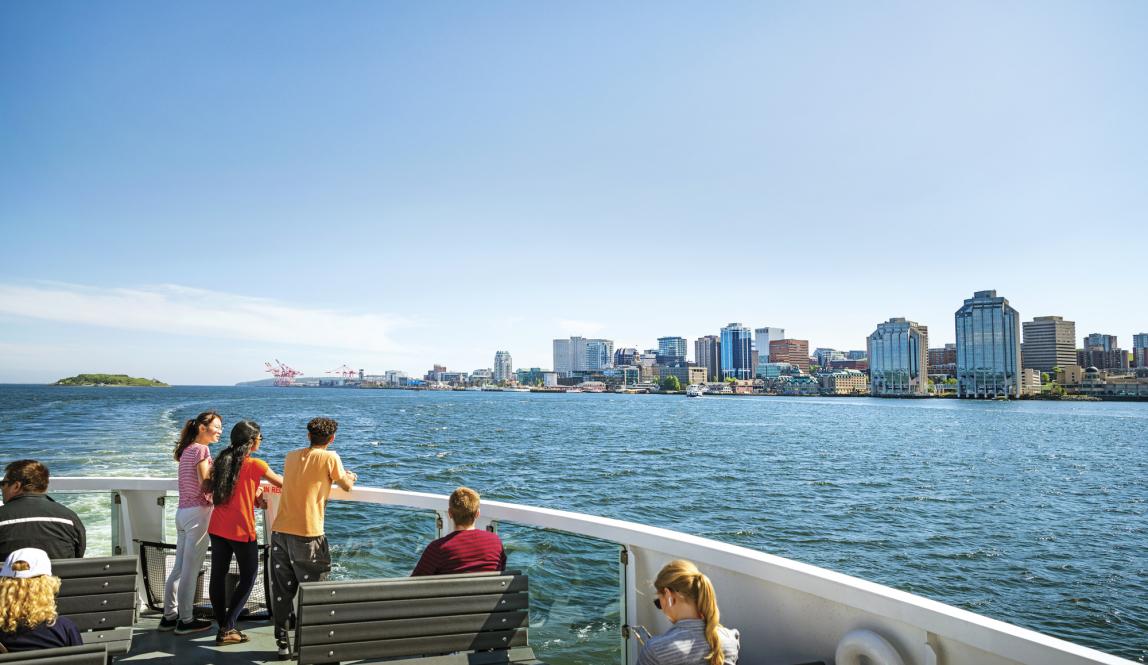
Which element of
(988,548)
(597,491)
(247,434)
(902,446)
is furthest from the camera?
(902,446)

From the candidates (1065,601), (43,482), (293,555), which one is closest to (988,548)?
(1065,601)

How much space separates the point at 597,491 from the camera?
886 inches

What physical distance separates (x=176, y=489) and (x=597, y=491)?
18.2 m

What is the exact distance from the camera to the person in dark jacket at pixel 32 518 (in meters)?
3.43

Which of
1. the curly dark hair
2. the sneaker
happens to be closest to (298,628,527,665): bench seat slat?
the curly dark hair

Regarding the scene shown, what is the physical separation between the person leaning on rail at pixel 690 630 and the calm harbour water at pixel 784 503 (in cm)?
115

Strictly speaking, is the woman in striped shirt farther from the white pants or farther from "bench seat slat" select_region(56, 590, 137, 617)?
"bench seat slat" select_region(56, 590, 137, 617)

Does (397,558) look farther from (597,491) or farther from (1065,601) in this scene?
(597,491)

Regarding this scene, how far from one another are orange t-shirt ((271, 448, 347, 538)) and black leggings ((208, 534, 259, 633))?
0.47 m

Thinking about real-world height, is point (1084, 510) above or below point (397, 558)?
below

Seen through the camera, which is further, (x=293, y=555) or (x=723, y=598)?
(x=293, y=555)

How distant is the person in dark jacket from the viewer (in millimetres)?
3430

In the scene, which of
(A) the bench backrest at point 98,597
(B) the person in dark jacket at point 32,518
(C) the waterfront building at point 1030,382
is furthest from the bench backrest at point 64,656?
(C) the waterfront building at point 1030,382

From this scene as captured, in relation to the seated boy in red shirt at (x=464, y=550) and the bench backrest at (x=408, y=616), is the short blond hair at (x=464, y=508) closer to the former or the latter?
the seated boy in red shirt at (x=464, y=550)
